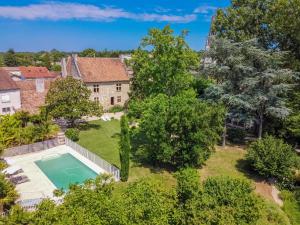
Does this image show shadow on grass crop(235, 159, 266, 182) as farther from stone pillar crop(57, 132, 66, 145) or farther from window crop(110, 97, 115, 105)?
window crop(110, 97, 115, 105)

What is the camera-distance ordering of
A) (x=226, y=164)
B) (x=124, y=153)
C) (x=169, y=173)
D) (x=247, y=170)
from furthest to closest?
(x=226, y=164), (x=247, y=170), (x=169, y=173), (x=124, y=153)

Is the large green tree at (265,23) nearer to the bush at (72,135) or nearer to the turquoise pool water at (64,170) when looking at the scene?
the bush at (72,135)

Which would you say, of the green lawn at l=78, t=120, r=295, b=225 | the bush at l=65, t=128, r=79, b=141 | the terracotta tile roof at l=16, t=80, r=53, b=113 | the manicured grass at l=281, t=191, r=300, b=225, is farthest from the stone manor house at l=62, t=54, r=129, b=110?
the manicured grass at l=281, t=191, r=300, b=225

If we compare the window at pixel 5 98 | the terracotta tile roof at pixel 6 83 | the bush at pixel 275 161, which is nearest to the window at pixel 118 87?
the terracotta tile roof at pixel 6 83

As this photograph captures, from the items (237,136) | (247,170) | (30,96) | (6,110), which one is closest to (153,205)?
(247,170)

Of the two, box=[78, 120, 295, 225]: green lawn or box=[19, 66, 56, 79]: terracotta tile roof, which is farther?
box=[19, 66, 56, 79]: terracotta tile roof

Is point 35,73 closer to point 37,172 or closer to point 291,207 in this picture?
point 37,172
